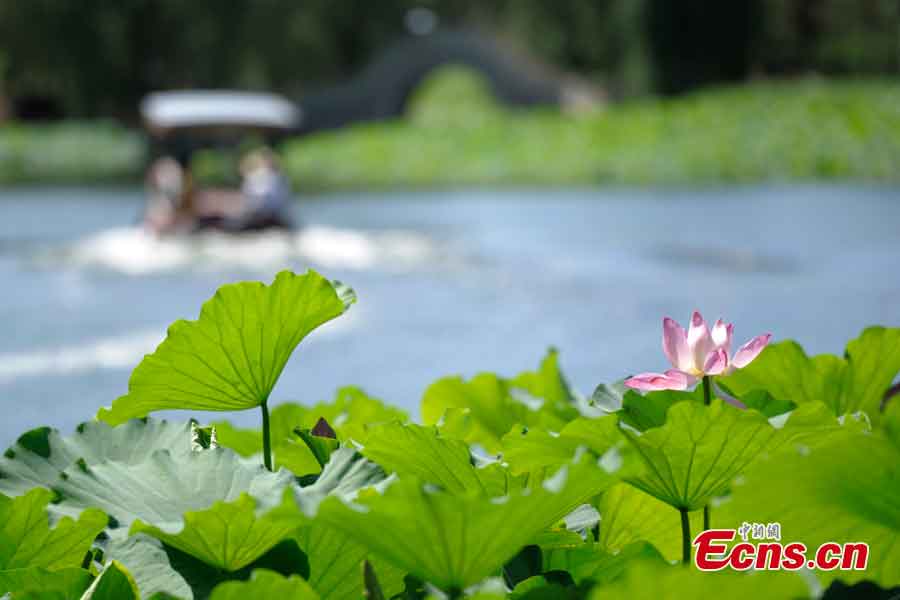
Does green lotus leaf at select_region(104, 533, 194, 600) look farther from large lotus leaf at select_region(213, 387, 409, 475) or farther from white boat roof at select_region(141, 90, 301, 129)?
white boat roof at select_region(141, 90, 301, 129)

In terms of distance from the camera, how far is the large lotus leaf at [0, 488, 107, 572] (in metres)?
1.21

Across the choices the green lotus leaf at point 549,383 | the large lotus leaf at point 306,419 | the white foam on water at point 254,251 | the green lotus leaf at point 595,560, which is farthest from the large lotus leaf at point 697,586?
the white foam on water at point 254,251

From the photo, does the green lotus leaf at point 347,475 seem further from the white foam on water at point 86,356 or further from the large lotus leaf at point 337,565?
the white foam on water at point 86,356

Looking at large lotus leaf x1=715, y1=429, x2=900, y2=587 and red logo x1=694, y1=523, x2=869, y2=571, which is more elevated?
large lotus leaf x1=715, y1=429, x2=900, y2=587

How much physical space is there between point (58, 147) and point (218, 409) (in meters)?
45.5

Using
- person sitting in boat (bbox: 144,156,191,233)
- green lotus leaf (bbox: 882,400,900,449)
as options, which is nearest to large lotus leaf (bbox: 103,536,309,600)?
green lotus leaf (bbox: 882,400,900,449)

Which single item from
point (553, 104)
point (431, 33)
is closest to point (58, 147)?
point (431, 33)

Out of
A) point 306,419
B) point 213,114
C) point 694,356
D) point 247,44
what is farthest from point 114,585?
point 247,44

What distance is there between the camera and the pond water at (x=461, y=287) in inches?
312

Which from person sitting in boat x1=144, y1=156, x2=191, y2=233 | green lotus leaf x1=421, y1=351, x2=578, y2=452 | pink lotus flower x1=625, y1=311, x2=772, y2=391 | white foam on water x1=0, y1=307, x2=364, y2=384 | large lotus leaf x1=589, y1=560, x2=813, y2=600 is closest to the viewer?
large lotus leaf x1=589, y1=560, x2=813, y2=600

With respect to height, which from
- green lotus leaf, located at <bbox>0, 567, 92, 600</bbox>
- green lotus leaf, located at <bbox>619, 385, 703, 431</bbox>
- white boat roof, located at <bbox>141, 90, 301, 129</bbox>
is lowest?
white boat roof, located at <bbox>141, 90, 301, 129</bbox>

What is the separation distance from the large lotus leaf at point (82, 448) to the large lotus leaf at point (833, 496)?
2.06 feet

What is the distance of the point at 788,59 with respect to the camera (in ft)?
168

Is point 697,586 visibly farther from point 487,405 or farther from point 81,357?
point 81,357
